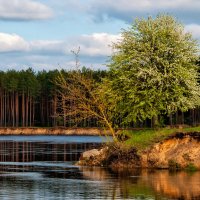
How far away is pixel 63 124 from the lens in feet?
614

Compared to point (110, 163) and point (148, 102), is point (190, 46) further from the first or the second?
point (110, 163)

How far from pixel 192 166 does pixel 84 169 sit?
27.6ft

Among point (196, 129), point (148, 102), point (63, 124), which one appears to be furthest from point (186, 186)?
point (63, 124)

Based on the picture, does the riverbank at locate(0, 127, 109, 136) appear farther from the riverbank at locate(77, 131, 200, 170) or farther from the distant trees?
the riverbank at locate(77, 131, 200, 170)

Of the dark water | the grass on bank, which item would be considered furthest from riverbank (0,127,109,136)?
the dark water

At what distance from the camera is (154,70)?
64.4m

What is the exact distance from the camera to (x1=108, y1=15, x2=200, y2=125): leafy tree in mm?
63688

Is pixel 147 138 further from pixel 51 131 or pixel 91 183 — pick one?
pixel 51 131

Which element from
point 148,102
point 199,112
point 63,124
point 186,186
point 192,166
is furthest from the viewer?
point 63,124

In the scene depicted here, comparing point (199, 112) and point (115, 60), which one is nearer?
point (115, 60)

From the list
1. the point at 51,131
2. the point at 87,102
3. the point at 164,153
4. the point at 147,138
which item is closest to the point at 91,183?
the point at 164,153

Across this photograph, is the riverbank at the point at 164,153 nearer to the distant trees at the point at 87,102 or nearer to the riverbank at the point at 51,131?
the distant trees at the point at 87,102

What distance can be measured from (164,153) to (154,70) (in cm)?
1337

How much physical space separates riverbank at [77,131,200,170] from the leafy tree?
989 centimetres
